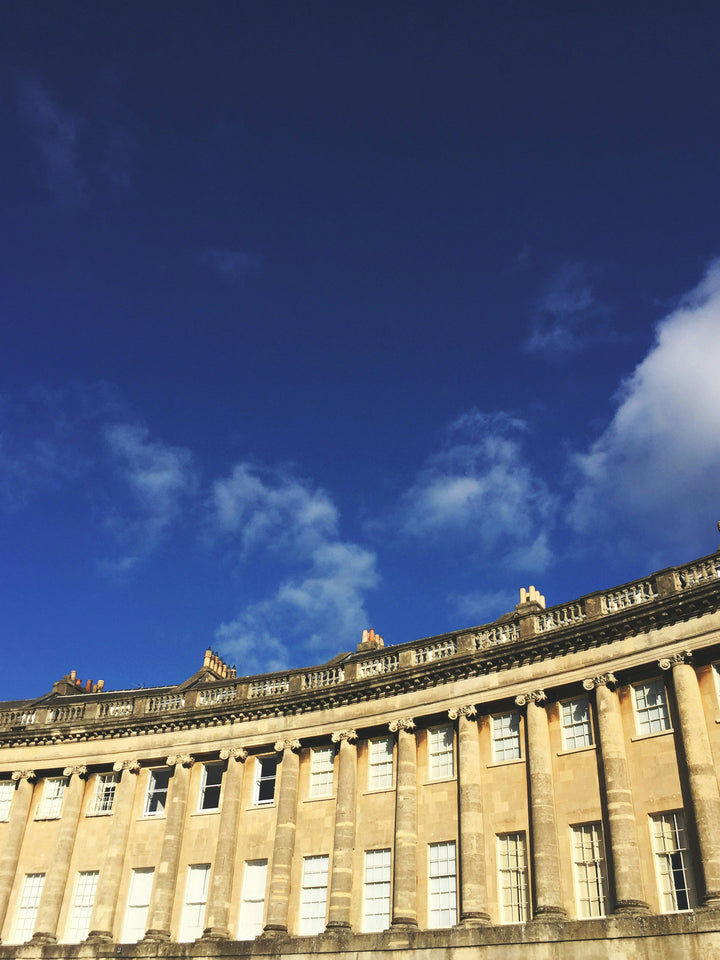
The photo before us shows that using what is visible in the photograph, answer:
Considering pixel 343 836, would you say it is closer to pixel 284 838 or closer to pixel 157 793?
pixel 284 838

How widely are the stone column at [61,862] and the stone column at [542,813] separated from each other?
64.1 feet

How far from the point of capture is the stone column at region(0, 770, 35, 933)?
120 ft

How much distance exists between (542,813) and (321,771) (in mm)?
9580

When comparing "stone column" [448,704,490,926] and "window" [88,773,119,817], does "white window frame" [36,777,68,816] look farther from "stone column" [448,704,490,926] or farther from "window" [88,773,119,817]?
"stone column" [448,704,490,926]

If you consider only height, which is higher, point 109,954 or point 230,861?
point 230,861

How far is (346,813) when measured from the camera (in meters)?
32.0

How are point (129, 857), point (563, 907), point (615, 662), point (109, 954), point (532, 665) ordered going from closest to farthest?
point (563, 907)
point (615, 662)
point (532, 665)
point (109, 954)
point (129, 857)

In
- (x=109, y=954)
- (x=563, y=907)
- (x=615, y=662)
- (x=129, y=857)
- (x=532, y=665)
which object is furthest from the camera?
(x=129, y=857)

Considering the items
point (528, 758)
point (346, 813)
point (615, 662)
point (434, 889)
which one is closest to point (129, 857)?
point (346, 813)

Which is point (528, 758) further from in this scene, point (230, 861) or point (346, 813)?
point (230, 861)

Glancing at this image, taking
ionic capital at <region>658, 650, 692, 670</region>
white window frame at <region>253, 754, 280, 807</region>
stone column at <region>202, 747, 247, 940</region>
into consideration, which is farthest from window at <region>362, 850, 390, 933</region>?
ionic capital at <region>658, 650, 692, 670</region>

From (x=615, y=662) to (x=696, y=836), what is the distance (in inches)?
223

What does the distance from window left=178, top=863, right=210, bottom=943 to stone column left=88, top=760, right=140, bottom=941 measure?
9.78 feet

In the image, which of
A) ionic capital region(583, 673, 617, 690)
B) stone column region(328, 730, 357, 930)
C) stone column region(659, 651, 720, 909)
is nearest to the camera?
stone column region(659, 651, 720, 909)
